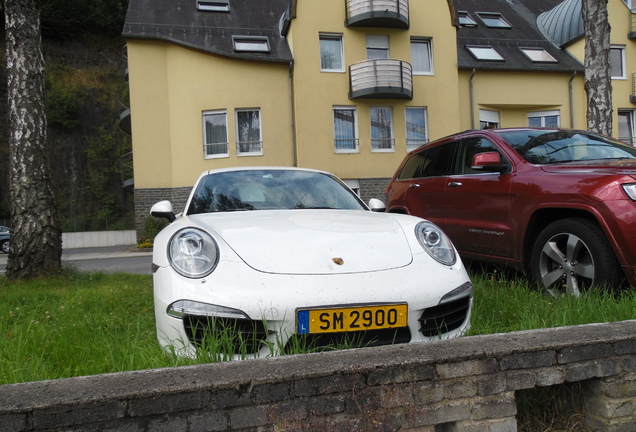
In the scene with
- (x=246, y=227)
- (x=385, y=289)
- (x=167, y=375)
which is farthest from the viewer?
(x=246, y=227)

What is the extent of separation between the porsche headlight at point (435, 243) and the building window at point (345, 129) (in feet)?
51.8

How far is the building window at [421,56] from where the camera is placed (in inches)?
763

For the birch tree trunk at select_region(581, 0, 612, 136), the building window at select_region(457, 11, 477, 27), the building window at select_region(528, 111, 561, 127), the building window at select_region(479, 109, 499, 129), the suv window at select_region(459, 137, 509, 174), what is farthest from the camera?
the building window at select_region(457, 11, 477, 27)

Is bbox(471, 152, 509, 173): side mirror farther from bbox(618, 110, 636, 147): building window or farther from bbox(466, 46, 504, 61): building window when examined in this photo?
bbox(618, 110, 636, 147): building window

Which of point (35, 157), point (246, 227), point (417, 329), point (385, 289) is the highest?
point (35, 157)

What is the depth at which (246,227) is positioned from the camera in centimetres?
275

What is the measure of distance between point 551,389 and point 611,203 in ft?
5.14

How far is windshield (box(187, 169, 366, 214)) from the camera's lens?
3.53 metres

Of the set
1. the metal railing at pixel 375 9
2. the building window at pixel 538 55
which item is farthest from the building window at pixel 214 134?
the building window at pixel 538 55

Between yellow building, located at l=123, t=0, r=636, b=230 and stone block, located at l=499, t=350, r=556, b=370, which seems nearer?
stone block, located at l=499, t=350, r=556, b=370

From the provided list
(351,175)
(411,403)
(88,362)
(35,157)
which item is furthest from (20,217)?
(351,175)

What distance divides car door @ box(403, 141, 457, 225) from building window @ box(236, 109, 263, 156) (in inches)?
522

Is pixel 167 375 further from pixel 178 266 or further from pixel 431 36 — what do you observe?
pixel 431 36

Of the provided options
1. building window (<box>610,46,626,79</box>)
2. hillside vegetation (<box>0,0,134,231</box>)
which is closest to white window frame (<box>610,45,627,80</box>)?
building window (<box>610,46,626,79</box>)
